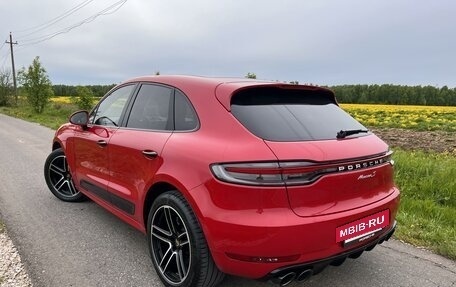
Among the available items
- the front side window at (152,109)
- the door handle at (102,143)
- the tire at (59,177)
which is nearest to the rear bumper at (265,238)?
the front side window at (152,109)

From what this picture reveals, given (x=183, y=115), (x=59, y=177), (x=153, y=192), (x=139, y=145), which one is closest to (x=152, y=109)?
(x=139, y=145)

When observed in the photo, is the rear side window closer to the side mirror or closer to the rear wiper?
the rear wiper

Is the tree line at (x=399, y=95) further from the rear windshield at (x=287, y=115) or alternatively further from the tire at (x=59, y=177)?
the rear windshield at (x=287, y=115)

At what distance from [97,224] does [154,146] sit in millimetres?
1779

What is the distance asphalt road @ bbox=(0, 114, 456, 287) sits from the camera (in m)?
3.18

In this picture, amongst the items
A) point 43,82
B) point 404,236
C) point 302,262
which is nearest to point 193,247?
point 302,262

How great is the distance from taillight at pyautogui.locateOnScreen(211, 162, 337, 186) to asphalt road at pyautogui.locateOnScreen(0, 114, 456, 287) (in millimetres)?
1093

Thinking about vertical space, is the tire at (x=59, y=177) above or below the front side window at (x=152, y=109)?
below

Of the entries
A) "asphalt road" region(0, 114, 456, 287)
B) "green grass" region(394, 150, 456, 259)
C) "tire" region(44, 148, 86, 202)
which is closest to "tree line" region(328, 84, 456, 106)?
"green grass" region(394, 150, 456, 259)

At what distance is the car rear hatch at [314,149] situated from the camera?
7.98ft

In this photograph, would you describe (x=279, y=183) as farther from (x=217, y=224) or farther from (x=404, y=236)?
(x=404, y=236)

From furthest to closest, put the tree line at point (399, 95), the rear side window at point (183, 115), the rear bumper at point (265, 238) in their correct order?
the tree line at point (399, 95), the rear side window at point (183, 115), the rear bumper at point (265, 238)

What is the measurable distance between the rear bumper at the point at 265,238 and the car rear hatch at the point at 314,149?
0.29 ft

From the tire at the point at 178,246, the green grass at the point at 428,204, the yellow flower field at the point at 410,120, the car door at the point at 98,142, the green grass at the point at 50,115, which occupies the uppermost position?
the car door at the point at 98,142
